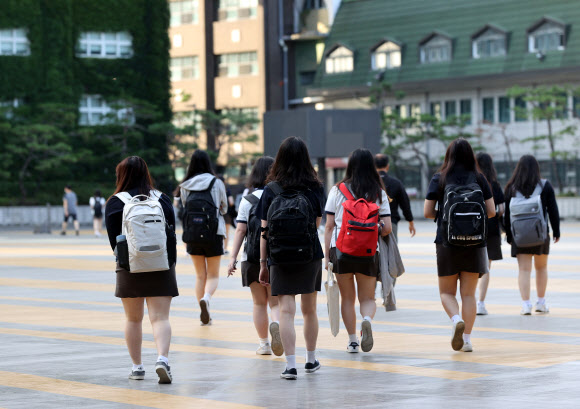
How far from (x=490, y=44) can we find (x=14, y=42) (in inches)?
968

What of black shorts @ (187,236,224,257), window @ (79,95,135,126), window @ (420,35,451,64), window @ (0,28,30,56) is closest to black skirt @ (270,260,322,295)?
black shorts @ (187,236,224,257)

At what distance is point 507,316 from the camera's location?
14406mm


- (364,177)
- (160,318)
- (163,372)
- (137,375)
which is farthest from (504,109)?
(163,372)

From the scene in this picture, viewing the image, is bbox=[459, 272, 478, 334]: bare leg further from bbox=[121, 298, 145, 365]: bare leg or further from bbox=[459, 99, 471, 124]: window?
bbox=[459, 99, 471, 124]: window

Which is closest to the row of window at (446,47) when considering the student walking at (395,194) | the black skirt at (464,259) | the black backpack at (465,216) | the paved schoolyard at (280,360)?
the paved schoolyard at (280,360)

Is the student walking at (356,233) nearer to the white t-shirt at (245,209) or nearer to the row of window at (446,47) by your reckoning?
the white t-shirt at (245,209)

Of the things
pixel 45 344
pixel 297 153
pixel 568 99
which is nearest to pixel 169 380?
pixel 297 153

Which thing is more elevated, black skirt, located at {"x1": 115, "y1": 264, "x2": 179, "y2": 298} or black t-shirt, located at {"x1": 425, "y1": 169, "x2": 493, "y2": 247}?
black t-shirt, located at {"x1": 425, "y1": 169, "x2": 493, "y2": 247}

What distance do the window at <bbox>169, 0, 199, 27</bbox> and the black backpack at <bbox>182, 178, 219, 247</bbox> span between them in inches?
2886

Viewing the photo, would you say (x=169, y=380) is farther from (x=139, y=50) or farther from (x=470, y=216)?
(x=139, y=50)

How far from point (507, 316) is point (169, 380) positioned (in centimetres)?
599

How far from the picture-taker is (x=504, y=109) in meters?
67.6

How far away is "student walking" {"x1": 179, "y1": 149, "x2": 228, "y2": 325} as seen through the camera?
13.9 meters

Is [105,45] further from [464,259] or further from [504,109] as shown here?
[464,259]
